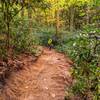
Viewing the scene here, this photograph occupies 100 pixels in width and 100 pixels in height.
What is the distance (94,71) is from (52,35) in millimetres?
16568

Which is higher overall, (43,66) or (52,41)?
(52,41)

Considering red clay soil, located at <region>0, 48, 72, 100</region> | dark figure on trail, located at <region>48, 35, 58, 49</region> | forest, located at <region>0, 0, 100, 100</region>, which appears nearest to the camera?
forest, located at <region>0, 0, 100, 100</region>

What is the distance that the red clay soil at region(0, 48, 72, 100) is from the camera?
8.57 meters

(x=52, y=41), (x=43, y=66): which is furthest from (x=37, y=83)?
(x=52, y=41)

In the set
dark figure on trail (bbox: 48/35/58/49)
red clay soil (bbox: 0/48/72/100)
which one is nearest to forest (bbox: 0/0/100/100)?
red clay soil (bbox: 0/48/72/100)

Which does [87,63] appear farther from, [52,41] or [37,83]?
[52,41]

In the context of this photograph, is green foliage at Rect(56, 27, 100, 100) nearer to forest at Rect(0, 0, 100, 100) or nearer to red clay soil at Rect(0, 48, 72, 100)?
forest at Rect(0, 0, 100, 100)

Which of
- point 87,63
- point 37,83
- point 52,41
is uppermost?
point 87,63

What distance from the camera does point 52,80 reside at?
1042cm

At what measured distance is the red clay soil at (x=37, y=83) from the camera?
8570mm

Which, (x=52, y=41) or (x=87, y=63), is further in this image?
(x=52, y=41)

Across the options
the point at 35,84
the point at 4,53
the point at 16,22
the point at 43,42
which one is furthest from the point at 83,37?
the point at 43,42

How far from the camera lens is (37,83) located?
32.6 ft

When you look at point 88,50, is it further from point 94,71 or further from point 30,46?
point 30,46
